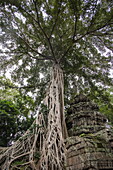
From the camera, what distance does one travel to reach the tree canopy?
13.1ft

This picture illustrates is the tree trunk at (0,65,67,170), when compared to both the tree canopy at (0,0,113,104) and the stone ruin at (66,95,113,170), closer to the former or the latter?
the stone ruin at (66,95,113,170)

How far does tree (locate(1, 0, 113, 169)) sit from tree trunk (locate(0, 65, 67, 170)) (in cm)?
8

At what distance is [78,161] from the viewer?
6.59ft

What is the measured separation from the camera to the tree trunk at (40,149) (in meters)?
2.15

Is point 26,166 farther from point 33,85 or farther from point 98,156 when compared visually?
point 33,85

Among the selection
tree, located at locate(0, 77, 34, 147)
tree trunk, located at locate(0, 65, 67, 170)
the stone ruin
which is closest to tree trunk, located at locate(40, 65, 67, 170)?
tree trunk, located at locate(0, 65, 67, 170)

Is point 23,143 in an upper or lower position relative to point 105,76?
lower

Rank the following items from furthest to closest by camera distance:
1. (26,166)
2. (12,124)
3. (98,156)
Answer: (12,124) → (26,166) → (98,156)

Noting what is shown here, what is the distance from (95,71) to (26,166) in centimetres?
445

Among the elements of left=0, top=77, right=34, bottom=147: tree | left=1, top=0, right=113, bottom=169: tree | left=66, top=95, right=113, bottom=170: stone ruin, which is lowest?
left=66, top=95, right=113, bottom=170: stone ruin

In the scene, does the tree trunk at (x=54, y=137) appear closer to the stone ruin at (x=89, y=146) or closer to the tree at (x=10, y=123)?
the stone ruin at (x=89, y=146)

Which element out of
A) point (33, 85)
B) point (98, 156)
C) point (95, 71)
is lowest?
point (98, 156)

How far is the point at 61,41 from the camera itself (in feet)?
17.9

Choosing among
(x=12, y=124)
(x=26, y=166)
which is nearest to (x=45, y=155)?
(x=26, y=166)
